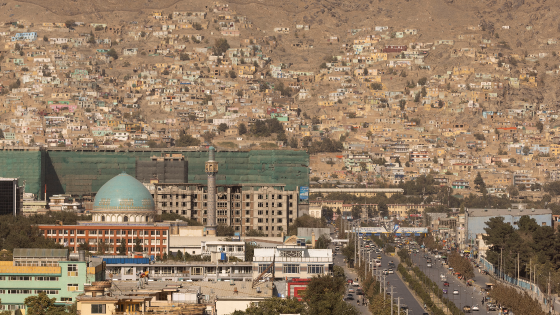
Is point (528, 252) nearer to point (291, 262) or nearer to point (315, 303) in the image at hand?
point (291, 262)

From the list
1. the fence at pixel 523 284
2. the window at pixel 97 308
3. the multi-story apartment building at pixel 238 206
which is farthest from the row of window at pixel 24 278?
the multi-story apartment building at pixel 238 206

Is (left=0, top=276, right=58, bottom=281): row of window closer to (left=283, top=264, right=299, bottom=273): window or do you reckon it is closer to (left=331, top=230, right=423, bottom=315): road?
(left=283, top=264, right=299, bottom=273): window

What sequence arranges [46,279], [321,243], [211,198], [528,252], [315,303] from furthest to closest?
[211,198] < [321,243] < [528,252] < [315,303] < [46,279]

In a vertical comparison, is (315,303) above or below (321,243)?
below

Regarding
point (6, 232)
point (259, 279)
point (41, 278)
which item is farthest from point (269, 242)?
point (41, 278)

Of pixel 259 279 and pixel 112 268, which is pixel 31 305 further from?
pixel 112 268

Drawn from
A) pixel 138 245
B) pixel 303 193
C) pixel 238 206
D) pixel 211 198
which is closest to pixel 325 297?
pixel 138 245
